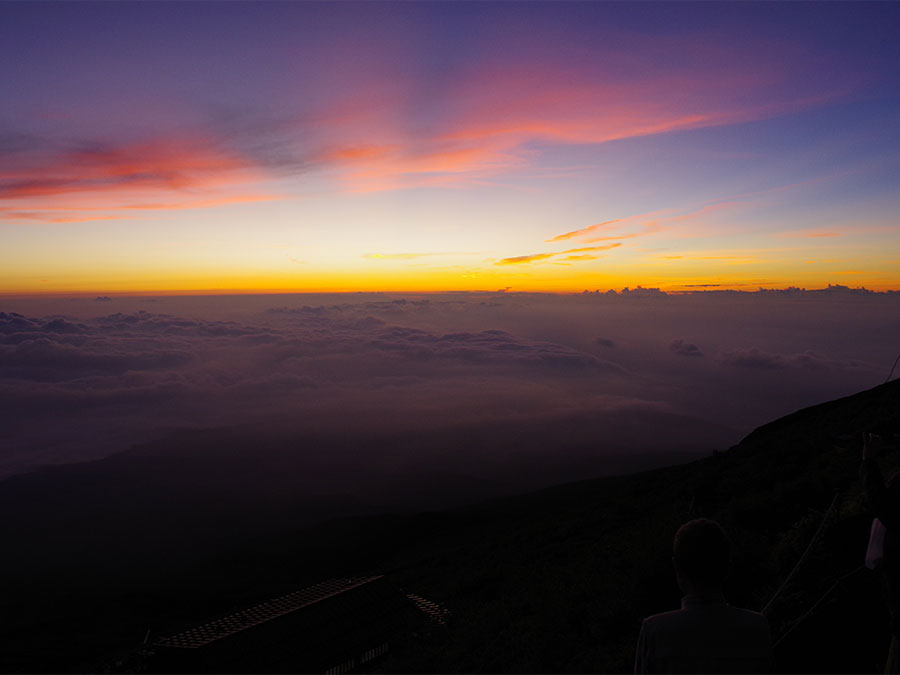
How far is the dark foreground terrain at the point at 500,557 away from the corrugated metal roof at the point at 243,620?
1.39 m

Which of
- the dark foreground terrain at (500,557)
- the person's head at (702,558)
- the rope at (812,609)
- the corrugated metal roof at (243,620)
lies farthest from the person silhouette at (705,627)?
the corrugated metal roof at (243,620)

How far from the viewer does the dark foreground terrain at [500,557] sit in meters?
6.32

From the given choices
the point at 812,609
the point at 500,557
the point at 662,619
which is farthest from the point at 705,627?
the point at 500,557

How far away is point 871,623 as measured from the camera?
4.70m

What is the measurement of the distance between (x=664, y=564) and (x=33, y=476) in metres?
235

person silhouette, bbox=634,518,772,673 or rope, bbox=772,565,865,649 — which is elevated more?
person silhouette, bbox=634,518,772,673

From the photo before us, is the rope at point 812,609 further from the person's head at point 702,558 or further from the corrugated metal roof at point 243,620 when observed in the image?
the corrugated metal roof at point 243,620

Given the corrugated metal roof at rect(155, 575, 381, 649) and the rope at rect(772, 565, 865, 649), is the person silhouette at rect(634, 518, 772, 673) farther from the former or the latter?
the corrugated metal roof at rect(155, 575, 381, 649)

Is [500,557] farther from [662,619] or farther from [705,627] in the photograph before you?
[705,627]

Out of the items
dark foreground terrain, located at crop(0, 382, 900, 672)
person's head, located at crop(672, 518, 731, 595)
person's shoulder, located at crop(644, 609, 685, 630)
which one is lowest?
dark foreground terrain, located at crop(0, 382, 900, 672)

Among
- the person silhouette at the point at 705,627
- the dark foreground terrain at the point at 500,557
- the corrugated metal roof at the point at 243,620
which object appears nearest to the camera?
the person silhouette at the point at 705,627

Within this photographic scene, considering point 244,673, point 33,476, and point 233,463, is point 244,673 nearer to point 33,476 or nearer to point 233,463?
point 233,463

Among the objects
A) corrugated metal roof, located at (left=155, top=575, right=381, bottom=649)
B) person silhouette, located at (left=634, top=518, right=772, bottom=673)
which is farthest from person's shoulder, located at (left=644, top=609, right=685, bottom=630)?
corrugated metal roof, located at (left=155, top=575, right=381, bottom=649)

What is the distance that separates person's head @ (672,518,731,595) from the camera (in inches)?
81.7
